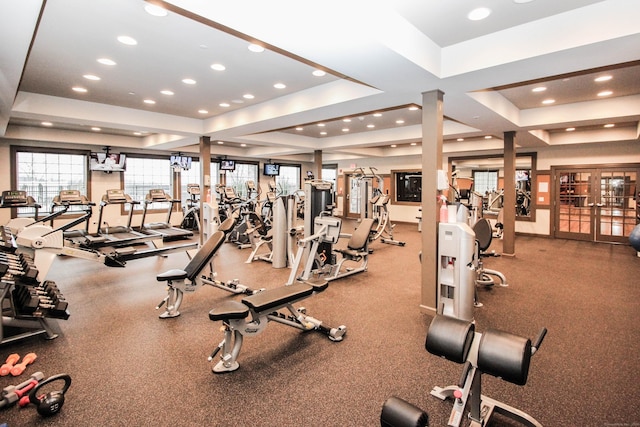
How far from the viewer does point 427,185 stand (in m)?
3.65

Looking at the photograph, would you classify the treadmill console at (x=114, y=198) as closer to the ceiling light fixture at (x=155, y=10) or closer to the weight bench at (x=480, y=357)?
the ceiling light fixture at (x=155, y=10)

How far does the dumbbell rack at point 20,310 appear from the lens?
9.28 feet

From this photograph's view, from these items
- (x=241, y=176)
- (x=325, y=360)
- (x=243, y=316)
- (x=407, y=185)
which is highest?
(x=241, y=176)

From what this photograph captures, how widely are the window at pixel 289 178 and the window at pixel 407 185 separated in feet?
13.2

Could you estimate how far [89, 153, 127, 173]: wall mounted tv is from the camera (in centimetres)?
872

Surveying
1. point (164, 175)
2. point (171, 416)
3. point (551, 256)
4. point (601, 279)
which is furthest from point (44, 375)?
point (164, 175)

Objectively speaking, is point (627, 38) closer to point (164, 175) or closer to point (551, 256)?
point (551, 256)

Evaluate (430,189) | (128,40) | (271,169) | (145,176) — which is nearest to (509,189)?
(430,189)

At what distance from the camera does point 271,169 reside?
1239 cm

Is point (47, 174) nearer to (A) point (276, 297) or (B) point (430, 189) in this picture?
(A) point (276, 297)

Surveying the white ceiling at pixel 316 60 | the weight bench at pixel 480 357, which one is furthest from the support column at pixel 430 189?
the weight bench at pixel 480 357

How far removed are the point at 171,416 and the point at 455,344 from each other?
1696 mm

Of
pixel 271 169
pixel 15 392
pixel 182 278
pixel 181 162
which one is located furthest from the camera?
pixel 271 169

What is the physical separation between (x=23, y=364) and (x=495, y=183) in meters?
12.7
